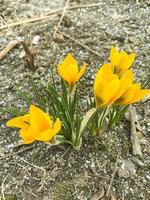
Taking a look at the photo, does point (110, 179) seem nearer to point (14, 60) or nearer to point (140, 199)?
point (140, 199)

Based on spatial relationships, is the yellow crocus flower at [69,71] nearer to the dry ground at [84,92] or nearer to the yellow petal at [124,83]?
the yellow petal at [124,83]

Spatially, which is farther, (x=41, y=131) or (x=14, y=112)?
(x=14, y=112)

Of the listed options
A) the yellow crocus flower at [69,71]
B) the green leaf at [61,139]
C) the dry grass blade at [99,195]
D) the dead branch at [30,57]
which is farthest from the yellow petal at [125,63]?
the dead branch at [30,57]

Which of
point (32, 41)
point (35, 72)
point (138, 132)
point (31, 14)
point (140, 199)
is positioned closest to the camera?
point (140, 199)

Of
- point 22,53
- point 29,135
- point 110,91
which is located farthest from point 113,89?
point 22,53

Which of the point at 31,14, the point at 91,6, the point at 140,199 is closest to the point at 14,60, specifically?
the point at 31,14

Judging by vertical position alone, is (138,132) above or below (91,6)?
below

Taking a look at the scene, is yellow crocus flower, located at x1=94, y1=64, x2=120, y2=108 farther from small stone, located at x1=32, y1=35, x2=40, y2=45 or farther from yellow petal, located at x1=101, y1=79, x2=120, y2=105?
small stone, located at x1=32, y1=35, x2=40, y2=45
